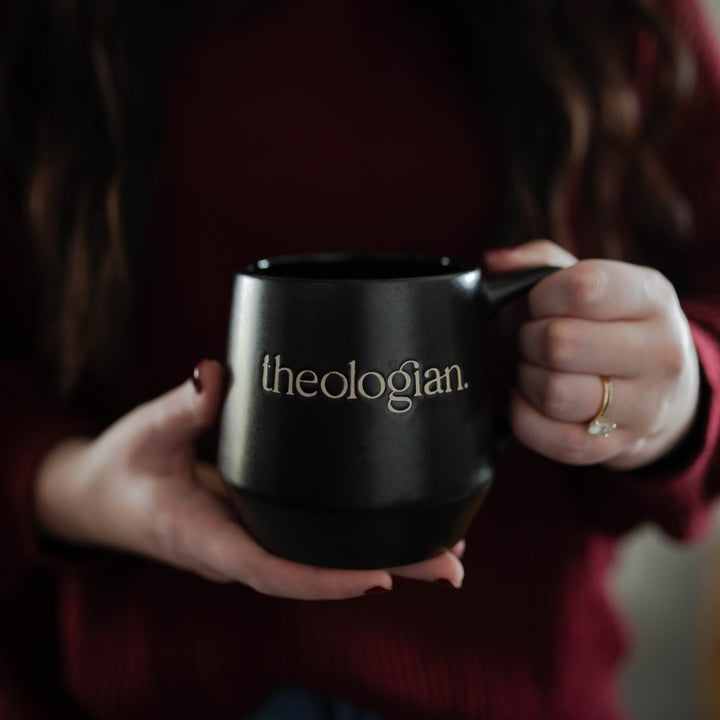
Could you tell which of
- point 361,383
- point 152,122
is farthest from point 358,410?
point 152,122

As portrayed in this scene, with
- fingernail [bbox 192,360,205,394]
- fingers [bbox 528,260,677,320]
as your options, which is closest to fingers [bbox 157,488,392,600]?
fingernail [bbox 192,360,205,394]

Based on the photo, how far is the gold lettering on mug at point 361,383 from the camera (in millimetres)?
371

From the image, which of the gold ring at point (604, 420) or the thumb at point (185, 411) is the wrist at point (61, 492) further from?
the gold ring at point (604, 420)

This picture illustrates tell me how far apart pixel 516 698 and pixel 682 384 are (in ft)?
1.33

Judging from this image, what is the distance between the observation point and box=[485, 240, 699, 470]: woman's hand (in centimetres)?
41

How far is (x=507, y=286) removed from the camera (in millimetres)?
429

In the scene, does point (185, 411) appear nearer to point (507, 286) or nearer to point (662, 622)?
point (507, 286)

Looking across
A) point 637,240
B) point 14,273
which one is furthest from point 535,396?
point 14,273

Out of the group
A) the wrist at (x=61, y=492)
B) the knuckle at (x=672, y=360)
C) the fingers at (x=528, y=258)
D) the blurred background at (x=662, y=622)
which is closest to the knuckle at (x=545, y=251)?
the fingers at (x=528, y=258)

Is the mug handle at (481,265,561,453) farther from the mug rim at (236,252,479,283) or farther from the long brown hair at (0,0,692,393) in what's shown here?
the long brown hair at (0,0,692,393)

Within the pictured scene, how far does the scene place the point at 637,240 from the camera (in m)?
0.79

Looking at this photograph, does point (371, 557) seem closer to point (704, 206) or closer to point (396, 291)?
point (396, 291)

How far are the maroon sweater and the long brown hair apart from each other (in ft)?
0.11

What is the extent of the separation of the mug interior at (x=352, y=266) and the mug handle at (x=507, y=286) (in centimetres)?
6
